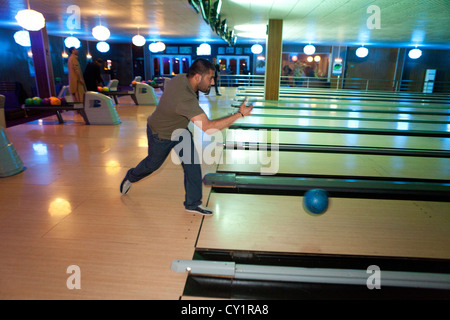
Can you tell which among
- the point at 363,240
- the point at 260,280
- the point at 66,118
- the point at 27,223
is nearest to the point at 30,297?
the point at 27,223

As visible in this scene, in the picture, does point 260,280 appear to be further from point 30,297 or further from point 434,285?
point 30,297

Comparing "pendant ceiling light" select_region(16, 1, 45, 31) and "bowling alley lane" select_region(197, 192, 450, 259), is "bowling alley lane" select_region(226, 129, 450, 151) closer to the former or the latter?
"bowling alley lane" select_region(197, 192, 450, 259)

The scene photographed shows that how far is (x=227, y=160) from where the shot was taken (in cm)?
297

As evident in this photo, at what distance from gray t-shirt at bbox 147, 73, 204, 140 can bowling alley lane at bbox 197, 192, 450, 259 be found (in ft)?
1.97

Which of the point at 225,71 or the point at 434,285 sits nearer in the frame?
the point at 434,285

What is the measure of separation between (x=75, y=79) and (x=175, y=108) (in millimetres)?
4649

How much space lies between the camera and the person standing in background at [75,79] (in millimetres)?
5218

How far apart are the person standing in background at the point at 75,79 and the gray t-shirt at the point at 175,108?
424 cm

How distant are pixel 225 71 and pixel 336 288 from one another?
49.2 feet

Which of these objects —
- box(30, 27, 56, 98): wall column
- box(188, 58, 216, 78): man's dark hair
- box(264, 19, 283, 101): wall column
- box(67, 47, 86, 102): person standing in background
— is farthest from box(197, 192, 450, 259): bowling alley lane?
box(30, 27, 56, 98): wall column

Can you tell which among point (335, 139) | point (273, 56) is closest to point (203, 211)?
point (335, 139)

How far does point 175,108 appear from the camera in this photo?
1648 mm

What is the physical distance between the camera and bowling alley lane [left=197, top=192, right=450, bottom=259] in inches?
60.4
